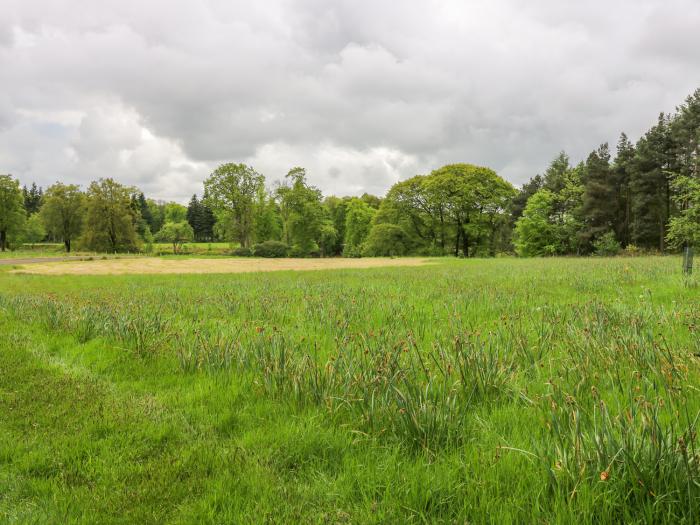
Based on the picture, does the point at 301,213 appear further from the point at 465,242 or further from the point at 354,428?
the point at 354,428

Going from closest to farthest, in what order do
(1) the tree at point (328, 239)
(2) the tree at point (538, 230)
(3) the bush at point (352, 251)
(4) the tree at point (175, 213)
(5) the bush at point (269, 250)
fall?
1. (2) the tree at point (538, 230)
2. (5) the bush at point (269, 250)
3. (1) the tree at point (328, 239)
4. (3) the bush at point (352, 251)
5. (4) the tree at point (175, 213)

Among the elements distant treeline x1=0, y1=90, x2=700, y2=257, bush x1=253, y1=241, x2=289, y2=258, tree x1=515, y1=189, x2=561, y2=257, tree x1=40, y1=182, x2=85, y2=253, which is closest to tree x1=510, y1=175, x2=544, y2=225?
distant treeline x1=0, y1=90, x2=700, y2=257

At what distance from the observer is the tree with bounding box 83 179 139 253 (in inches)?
2628

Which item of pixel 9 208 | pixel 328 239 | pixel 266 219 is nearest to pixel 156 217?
pixel 9 208

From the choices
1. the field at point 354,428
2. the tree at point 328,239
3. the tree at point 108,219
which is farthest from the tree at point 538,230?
the tree at point 108,219

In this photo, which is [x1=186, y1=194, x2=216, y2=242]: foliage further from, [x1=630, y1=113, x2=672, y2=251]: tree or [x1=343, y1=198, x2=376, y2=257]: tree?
[x1=630, y1=113, x2=672, y2=251]: tree

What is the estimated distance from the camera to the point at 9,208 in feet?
222

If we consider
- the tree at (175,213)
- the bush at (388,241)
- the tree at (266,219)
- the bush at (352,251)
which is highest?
the tree at (175,213)

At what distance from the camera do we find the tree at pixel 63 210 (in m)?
74.4

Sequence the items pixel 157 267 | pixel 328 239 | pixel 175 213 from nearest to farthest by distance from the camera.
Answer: pixel 157 267 → pixel 328 239 → pixel 175 213

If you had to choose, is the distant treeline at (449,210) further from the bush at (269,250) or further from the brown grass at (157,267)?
the brown grass at (157,267)

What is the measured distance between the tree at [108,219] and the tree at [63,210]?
29.8 feet

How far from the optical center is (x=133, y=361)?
620cm

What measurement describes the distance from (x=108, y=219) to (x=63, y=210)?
16126 millimetres
